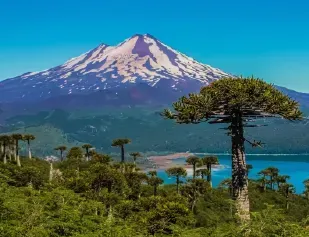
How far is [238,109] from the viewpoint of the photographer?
19.9 metres

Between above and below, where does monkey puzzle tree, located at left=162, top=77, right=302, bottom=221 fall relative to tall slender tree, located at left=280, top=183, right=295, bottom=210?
above

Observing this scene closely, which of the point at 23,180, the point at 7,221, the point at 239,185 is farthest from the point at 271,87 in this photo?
the point at 23,180

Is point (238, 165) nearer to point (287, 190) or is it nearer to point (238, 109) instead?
point (238, 109)

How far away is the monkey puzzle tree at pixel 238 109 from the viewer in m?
19.5

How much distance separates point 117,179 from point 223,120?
1170 inches

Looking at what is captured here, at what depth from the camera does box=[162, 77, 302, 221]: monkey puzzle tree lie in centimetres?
1947

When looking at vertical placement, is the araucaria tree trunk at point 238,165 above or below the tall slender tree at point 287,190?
above

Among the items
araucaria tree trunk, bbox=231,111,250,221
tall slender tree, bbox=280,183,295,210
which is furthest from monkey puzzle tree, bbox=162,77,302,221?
tall slender tree, bbox=280,183,295,210

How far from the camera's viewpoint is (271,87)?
20297 millimetres

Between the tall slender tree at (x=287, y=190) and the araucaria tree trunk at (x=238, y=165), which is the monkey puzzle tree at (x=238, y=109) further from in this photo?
the tall slender tree at (x=287, y=190)

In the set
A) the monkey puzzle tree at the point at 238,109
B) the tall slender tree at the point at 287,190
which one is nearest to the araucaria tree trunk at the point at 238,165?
the monkey puzzle tree at the point at 238,109

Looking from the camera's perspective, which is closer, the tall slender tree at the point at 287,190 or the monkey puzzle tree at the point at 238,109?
the monkey puzzle tree at the point at 238,109

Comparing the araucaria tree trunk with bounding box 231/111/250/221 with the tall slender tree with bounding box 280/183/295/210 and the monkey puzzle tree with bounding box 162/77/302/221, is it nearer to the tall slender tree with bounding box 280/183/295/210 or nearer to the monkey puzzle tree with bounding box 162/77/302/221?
the monkey puzzle tree with bounding box 162/77/302/221

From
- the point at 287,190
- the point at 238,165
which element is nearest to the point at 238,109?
the point at 238,165
